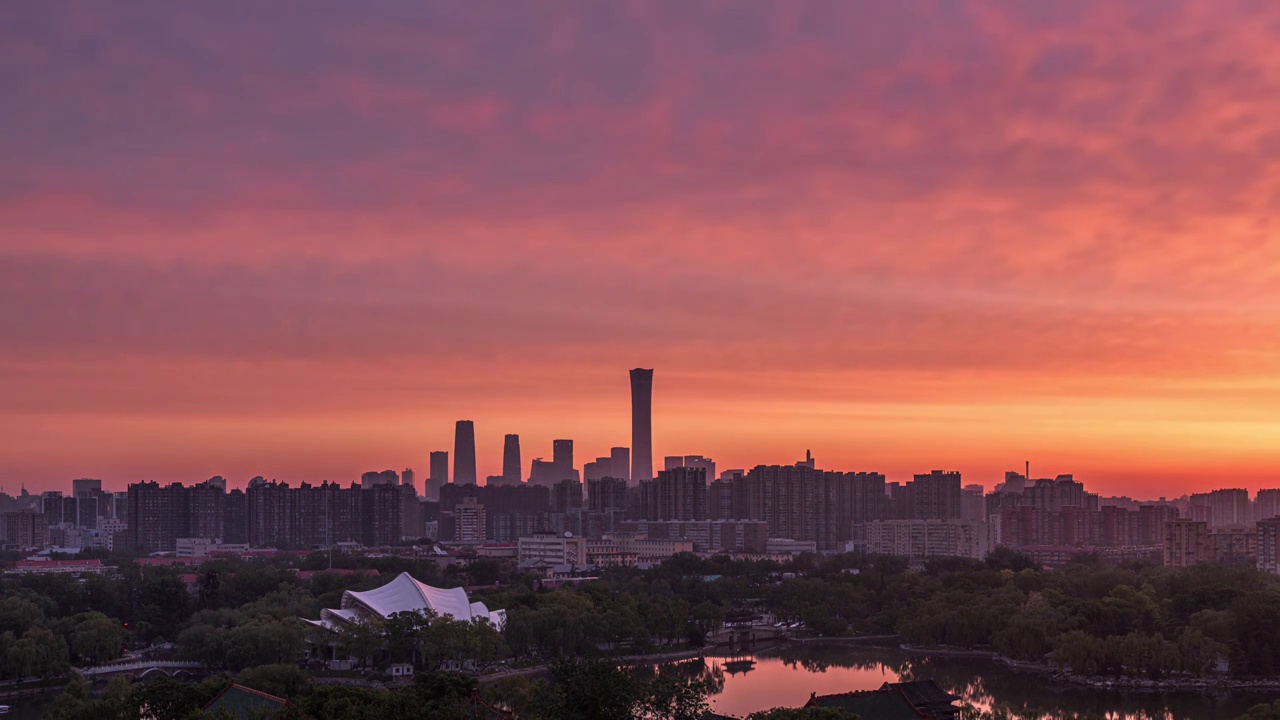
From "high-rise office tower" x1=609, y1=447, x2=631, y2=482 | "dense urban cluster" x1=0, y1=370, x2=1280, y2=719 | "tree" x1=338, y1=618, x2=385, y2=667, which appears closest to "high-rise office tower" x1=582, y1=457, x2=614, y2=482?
"high-rise office tower" x1=609, y1=447, x2=631, y2=482

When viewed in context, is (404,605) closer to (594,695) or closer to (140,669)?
(140,669)

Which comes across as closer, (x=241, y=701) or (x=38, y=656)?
(x=241, y=701)

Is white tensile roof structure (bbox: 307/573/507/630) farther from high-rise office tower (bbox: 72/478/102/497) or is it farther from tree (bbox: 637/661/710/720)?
high-rise office tower (bbox: 72/478/102/497)

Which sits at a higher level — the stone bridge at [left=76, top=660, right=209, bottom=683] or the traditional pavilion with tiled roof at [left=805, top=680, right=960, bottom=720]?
the traditional pavilion with tiled roof at [left=805, top=680, right=960, bottom=720]

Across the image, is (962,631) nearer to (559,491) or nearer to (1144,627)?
(1144,627)

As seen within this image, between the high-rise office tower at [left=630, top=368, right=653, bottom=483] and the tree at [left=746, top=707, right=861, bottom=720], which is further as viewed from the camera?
the high-rise office tower at [left=630, top=368, right=653, bottom=483]

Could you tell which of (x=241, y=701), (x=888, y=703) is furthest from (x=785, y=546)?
(x=241, y=701)
